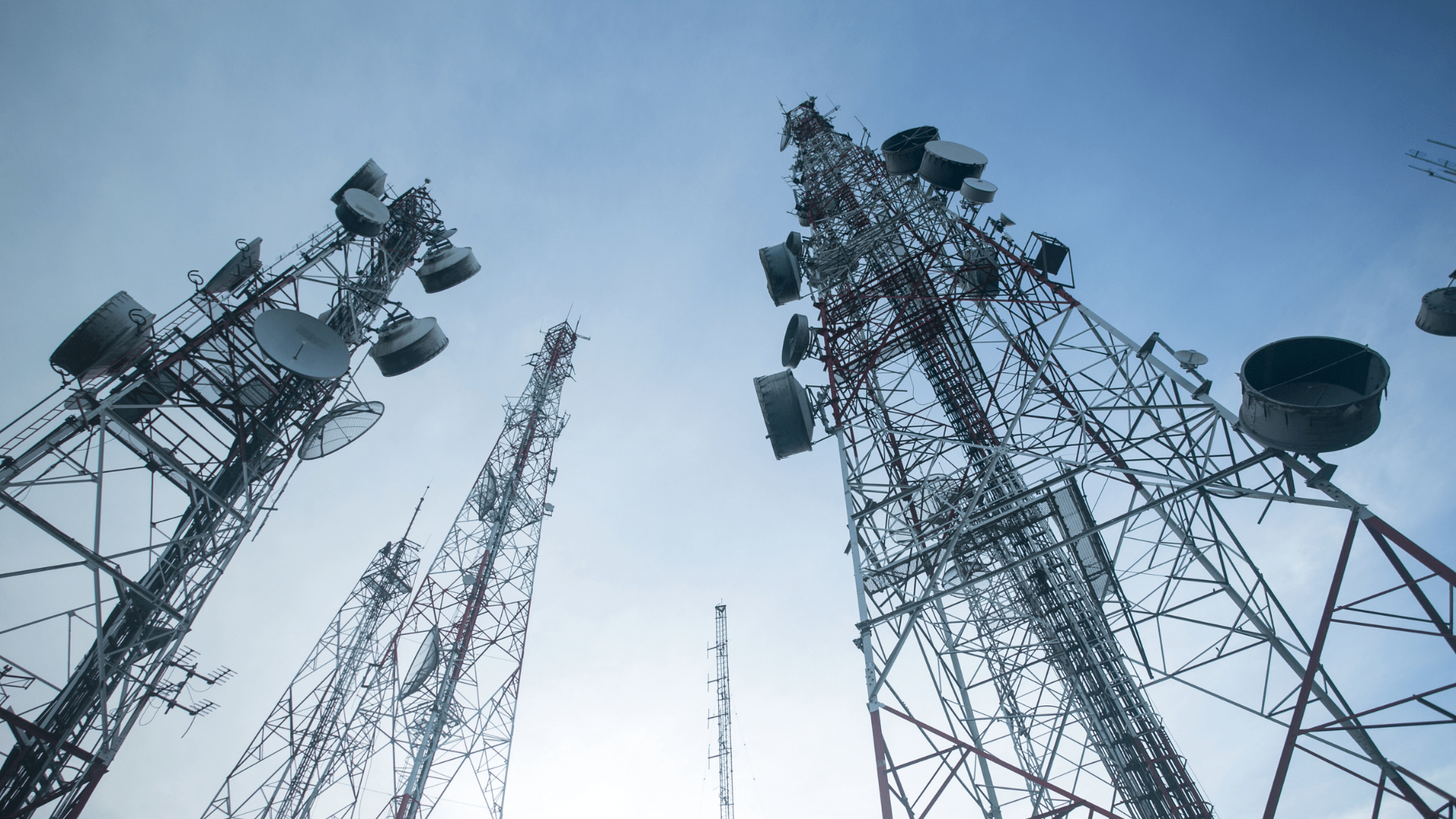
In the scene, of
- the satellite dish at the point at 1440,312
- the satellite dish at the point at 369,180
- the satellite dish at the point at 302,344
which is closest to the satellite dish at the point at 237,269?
the satellite dish at the point at 302,344

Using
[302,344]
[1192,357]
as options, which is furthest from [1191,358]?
[302,344]

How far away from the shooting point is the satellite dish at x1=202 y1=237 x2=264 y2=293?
15.1m

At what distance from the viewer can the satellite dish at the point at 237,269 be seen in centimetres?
1507

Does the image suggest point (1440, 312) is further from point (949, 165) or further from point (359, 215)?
point (359, 215)

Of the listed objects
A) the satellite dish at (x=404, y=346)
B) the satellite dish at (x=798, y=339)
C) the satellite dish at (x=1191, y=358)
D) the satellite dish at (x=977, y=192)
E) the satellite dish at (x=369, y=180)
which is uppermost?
the satellite dish at (x=369, y=180)

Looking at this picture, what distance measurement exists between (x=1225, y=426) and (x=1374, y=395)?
167cm

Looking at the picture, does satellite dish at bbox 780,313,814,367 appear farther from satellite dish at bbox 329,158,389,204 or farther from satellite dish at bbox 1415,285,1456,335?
satellite dish at bbox 1415,285,1456,335

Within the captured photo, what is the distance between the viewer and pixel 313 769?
23.0m

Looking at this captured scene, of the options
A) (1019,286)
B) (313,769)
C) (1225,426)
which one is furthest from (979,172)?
(313,769)

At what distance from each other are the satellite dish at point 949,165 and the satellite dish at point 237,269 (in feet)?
56.6

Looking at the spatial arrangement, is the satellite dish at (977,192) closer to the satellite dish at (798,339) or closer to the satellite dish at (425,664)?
the satellite dish at (798,339)

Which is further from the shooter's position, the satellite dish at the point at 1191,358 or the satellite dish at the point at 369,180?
the satellite dish at the point at 369,180

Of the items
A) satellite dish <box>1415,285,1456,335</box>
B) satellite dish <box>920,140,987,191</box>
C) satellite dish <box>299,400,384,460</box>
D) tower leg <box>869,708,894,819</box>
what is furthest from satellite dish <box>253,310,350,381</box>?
satellite dish <box>1415,285,1456,335</box>

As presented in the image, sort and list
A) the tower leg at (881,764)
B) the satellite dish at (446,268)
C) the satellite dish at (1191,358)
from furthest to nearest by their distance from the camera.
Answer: the satellite dish at (446,268) < the satellite dish at (1191,358) < the tower leg at (881,764)
